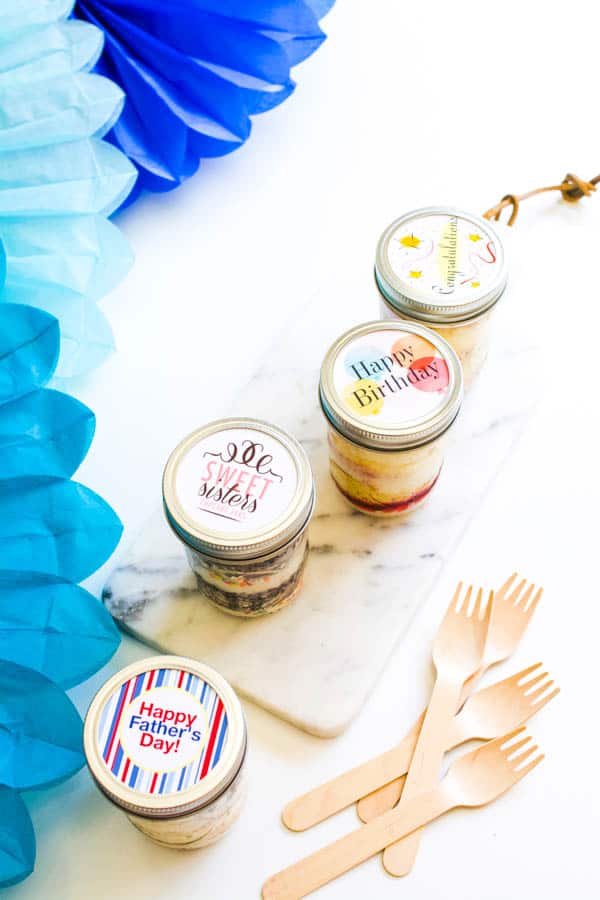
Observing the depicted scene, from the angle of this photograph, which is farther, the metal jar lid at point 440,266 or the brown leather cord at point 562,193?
the brown leather cord at point 562,193

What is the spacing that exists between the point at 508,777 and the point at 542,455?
0.27 metres

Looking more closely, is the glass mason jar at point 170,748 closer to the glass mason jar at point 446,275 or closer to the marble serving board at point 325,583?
the marble serving board at point 325,583

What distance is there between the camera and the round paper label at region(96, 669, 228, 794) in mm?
575

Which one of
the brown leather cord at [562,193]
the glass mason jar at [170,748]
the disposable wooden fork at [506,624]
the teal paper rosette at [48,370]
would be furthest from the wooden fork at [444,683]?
the brown leather cord at [562,193]

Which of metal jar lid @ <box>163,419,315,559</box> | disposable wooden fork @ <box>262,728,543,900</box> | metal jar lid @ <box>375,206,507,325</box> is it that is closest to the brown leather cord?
metal jar lid @ <box>375,206,507,325</box>

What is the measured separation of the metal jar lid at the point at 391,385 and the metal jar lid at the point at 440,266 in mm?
31

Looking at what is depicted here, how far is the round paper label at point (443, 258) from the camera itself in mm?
750

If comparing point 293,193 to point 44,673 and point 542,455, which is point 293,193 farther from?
point 44,673

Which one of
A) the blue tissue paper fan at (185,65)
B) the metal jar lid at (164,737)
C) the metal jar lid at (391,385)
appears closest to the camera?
the metal jar lid at (164,737)

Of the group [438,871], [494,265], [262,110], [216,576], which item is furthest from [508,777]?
[262,110]

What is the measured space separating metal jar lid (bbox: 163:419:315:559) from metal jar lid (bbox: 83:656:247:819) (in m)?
0.08

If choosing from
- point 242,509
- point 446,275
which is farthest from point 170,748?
point 446,275

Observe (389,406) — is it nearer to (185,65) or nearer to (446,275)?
(446,275)

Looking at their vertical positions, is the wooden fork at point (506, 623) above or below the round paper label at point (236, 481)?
below
